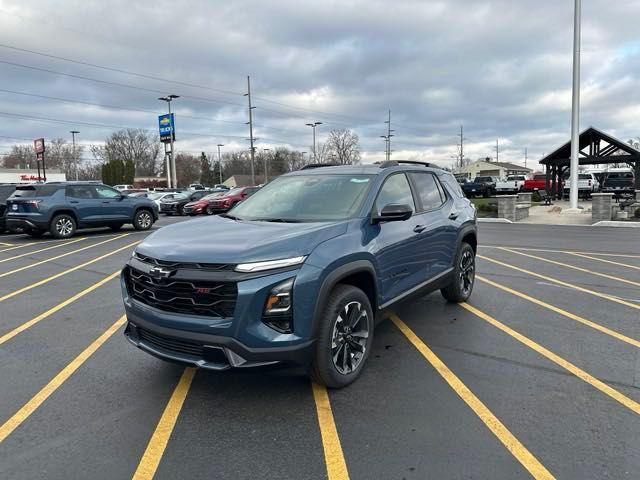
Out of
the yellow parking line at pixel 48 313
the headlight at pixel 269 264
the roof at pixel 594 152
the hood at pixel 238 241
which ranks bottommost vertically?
the yellow parking line at pixel 48 313

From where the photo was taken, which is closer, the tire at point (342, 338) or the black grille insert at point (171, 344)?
the black grille insert at point (171, 344)

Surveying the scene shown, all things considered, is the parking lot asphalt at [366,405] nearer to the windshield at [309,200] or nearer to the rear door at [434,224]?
the rear door at [434,224]

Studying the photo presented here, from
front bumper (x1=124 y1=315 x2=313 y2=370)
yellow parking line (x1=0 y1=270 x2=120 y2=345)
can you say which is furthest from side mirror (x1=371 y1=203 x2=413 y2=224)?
yellow parking line (x1=0 y1=270 x2=120 y2=345)

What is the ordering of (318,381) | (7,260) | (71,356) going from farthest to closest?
1. (7,260)
2. (71,356)
3. (318,381)

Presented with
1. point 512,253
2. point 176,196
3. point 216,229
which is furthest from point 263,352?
point 176,196

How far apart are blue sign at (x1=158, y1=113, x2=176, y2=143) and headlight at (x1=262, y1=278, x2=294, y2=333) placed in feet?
173

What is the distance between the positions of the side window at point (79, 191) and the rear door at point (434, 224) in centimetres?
1253

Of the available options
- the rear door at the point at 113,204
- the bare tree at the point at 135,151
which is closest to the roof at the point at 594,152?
the rear door at the point at 113,204

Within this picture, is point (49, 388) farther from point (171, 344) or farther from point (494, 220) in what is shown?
point (494, 220)

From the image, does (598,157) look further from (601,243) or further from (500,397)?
(500,397)

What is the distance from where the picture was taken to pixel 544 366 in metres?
4.07

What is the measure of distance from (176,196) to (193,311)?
24.8m

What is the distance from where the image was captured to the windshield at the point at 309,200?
162 inches

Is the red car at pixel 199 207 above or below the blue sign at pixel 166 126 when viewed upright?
below
